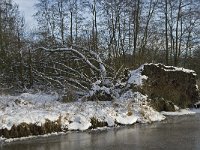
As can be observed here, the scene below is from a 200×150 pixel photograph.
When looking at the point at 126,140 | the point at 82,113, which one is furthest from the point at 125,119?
the point at 126,140

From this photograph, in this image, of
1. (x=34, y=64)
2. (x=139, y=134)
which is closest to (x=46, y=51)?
(x=34, y=64)

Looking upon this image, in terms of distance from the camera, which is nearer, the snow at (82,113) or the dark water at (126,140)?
the dark water at (126,140)

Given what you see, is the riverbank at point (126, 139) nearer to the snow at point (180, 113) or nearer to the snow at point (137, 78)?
the snow at point (180, 113)

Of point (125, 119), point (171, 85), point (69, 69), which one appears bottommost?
point (125, 119)

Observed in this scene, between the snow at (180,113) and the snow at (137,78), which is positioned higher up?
the snow at (137,78)

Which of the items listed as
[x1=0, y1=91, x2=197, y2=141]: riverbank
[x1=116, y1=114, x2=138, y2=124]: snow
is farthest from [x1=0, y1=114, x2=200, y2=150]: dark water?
[x1=116, y1=114, x2=138, y2=124]: snow

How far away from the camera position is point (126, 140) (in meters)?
13.9

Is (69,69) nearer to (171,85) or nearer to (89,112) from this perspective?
(171,85)

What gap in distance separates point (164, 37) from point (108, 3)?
353 inches

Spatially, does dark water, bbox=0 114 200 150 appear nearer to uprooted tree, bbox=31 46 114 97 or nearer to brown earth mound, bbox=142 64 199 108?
brown earth mound, bbox=142 64 199 108

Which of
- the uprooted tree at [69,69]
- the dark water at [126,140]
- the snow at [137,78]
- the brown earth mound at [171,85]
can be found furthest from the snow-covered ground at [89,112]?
the uprooted tree at [69,69]

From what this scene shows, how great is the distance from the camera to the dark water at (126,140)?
496 inches

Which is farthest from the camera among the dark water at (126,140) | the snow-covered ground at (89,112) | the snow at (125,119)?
the snow at (125,119)

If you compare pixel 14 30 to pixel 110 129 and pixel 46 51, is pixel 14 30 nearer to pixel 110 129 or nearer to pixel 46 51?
pixel 46 51
